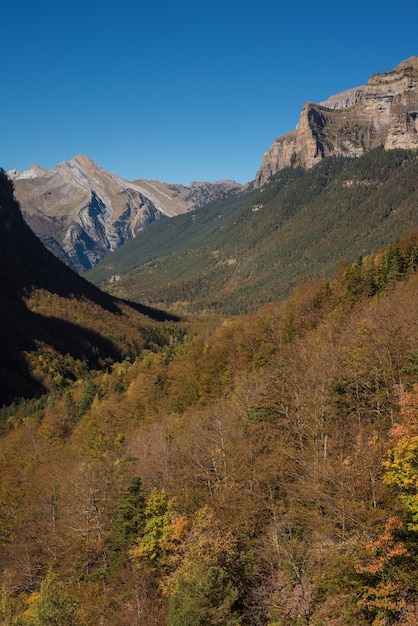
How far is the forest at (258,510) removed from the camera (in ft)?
67.7

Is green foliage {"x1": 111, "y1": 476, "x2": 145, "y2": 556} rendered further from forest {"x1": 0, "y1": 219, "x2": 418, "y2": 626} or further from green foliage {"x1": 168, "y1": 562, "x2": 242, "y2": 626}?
green foliage {"x1": 168, "y1": 562, "x2": 242, "y2": 626}

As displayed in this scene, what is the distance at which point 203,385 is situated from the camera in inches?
2899

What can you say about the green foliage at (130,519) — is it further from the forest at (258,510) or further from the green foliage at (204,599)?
the green foliage at (204,599)

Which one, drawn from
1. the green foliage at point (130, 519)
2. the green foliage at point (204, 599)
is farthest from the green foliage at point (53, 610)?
the green foliage at point (204, 599)

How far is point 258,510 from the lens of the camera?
30781mm

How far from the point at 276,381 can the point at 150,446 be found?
56.6 feet

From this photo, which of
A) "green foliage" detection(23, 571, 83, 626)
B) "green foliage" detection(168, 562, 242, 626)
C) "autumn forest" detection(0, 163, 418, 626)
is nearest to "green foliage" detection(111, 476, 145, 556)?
"autumn forest" detection(0, 163, 418, 626)

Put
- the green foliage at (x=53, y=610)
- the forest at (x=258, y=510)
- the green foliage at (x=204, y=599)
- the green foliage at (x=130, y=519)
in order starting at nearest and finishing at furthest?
the forest at (x=258, y=510) → the green foliage at (x=204, y=599) → the green foliage at (x=53, y=610) → the green foliage at (x=130, y=519)

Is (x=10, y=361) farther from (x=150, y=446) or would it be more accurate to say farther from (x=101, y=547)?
(x=101, y=547)

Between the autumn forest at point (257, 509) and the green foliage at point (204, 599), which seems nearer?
the autumn forest at point (257, 509)

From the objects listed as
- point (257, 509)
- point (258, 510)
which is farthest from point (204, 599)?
point (258, 510)

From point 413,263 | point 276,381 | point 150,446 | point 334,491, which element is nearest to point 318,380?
point 276,381

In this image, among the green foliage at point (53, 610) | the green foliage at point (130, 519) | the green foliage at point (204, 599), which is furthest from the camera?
the green foliage at point (130, 519)

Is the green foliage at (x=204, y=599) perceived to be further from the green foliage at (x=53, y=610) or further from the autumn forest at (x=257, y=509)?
the green foliage at (x=53, y=610)
